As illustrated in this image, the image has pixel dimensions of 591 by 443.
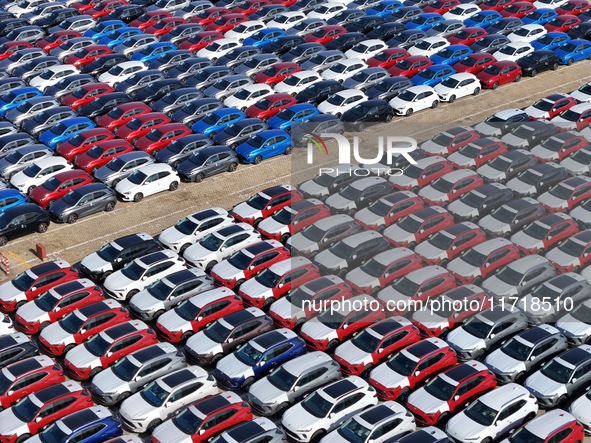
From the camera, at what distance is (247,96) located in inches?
2124

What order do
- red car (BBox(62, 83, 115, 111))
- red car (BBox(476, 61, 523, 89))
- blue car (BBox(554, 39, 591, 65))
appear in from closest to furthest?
red car (BBox(62, 83, 115, 111)) → red car (BBox(476, 61, 523, 89)) → blue car (BBox(554, 39, 591, 65))

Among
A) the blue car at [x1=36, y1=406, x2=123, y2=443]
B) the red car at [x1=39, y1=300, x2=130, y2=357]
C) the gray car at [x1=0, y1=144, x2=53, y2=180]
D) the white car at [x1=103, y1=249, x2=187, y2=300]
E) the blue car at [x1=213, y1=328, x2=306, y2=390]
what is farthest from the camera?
the gray car at [x1=0, y1=144, x2=53, y2=180]

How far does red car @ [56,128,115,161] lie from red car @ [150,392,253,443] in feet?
67.6

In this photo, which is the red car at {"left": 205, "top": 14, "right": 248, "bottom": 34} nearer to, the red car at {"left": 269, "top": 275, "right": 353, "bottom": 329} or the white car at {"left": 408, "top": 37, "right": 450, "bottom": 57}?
the white car at {"left": 408, "top": 37, "right": 450, "bottom": 57}

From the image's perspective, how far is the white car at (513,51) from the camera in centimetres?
5944

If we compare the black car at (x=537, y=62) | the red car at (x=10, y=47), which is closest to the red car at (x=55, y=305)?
the red car at (x=10, y=47)

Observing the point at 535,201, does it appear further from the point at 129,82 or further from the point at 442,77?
the point at 129,82

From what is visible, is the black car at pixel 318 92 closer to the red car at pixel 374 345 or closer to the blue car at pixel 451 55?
the blue car at pixel 451 55

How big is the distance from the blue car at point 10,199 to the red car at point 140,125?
7597mm

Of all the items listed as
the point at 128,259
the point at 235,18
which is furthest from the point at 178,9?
the point at 128,259

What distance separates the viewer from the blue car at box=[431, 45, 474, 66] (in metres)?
59.1

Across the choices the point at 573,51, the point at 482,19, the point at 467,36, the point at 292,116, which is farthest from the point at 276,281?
the point at 482,19

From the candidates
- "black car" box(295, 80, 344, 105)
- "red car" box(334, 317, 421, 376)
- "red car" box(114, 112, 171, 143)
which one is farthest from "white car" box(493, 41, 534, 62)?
"red car" box(334, 317, 421, 376)

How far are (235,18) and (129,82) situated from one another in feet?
39.7
